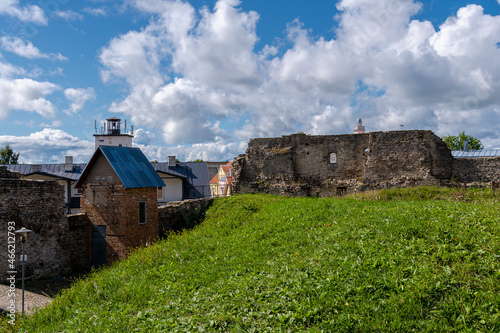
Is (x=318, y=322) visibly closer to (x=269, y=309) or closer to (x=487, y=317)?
(x=269, y=309)

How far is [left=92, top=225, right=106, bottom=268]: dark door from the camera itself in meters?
14.2

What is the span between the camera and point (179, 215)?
17.0 m

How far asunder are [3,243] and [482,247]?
605 inches

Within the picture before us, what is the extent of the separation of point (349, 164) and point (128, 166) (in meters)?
11.9

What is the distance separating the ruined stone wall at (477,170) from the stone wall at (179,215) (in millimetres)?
13513

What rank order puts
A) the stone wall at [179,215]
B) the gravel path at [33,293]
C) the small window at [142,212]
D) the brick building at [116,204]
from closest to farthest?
the gravel path at [33,293] < the brick building at [116,204] < the small window at [142,212] < the stone wall at [179,215]

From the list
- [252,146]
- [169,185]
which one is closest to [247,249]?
[252,146]

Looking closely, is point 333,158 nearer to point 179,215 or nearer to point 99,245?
point 179,215

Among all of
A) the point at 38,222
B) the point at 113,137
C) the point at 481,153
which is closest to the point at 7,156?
the point at 113,137

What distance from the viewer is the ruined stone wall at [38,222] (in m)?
12.8

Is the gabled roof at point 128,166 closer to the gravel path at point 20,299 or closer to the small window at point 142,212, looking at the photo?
the small window at point 142,212

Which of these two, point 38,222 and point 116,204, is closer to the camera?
point 38,222

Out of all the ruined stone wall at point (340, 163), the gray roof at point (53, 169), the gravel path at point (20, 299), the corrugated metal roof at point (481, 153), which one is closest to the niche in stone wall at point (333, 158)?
the ruined stone wall at point (340, 163)

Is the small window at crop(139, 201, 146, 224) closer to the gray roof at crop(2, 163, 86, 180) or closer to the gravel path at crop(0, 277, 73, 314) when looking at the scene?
the gravel path at crop(0, 277, 73, 314)
